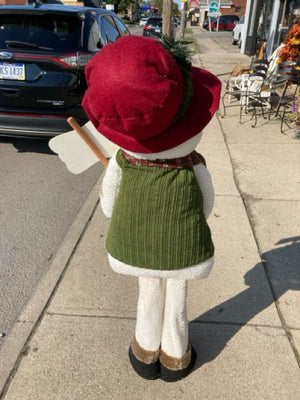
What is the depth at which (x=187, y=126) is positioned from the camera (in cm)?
144

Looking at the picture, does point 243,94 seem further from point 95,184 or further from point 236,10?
point 236,10

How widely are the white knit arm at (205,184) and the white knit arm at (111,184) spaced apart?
1.17 ft

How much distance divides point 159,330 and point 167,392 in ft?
1.11

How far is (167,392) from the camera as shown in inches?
77.6

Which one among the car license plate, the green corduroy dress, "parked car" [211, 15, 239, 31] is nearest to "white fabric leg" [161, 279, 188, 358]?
the green corduroy dress

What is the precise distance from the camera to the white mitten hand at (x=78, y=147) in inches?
74.6

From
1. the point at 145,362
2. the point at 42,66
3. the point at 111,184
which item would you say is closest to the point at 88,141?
the point at 111,184

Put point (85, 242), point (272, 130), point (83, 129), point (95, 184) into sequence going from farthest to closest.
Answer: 1. point (272, 130)
2. point (95, 184)
3. point (85, 242)
4. point (83, 129)

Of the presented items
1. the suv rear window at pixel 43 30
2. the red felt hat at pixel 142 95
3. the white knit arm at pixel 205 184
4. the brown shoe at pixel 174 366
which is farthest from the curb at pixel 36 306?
the suv rear window at pixel 43 30

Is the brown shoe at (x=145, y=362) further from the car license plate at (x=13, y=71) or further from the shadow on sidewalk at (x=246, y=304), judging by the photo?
the car license plate at (x=13, y=71)

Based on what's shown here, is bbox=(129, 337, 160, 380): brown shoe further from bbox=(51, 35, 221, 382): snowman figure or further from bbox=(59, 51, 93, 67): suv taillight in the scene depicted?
bbox=(59, 51, 93, 67): suv taillight

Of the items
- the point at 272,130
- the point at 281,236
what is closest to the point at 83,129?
the point at 281,236

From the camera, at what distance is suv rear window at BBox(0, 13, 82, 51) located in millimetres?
4551

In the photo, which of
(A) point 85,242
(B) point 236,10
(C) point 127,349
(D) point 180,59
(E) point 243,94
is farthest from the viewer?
(B) point 236,10
